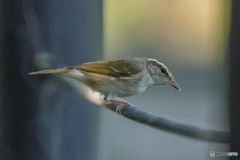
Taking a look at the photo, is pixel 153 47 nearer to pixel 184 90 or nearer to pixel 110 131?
pixel 184 90

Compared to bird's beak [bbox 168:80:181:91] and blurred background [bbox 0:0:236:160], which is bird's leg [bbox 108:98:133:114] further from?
bird's beak [bbox 168:80:181:91]

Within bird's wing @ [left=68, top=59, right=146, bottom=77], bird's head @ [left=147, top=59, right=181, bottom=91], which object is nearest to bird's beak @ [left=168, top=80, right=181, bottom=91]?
bird's head @ [left=147, top=59, right=181, bottom=91]

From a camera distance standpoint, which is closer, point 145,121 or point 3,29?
point 145,121

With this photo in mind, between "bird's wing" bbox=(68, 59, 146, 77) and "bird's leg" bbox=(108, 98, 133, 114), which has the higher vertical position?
"bird's wing" bbox=(68, 59, 146, 77)

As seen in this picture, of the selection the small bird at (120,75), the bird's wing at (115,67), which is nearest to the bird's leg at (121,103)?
the small bird at (120,75)

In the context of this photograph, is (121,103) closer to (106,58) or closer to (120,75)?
(120,75)

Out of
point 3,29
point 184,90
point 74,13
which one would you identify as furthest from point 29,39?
point 184,90
